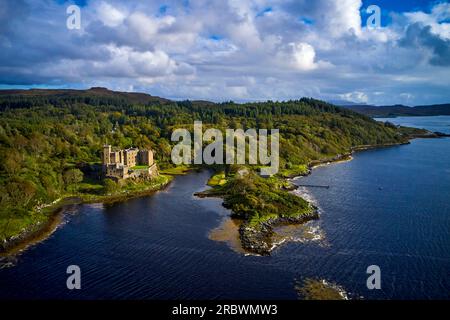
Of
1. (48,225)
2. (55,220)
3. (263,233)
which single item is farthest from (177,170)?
(263,233)

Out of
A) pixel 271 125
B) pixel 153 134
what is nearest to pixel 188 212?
pixel 153 134

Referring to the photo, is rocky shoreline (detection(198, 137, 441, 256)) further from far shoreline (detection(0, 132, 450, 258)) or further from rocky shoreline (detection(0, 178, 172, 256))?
rocky shoreline (detection(0, 178, 172, 256))

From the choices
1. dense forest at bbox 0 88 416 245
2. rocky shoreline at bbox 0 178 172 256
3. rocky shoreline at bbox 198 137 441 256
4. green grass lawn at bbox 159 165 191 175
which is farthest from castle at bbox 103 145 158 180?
rocky shoreline at bbox 198 137 441 256

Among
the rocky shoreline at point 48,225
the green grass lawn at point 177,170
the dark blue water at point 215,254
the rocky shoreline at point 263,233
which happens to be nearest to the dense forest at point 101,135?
the rocky shoreline at point 48,225

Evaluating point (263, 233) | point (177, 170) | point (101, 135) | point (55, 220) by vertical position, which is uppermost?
point (101, 135)

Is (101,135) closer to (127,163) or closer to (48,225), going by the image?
(127,163)
